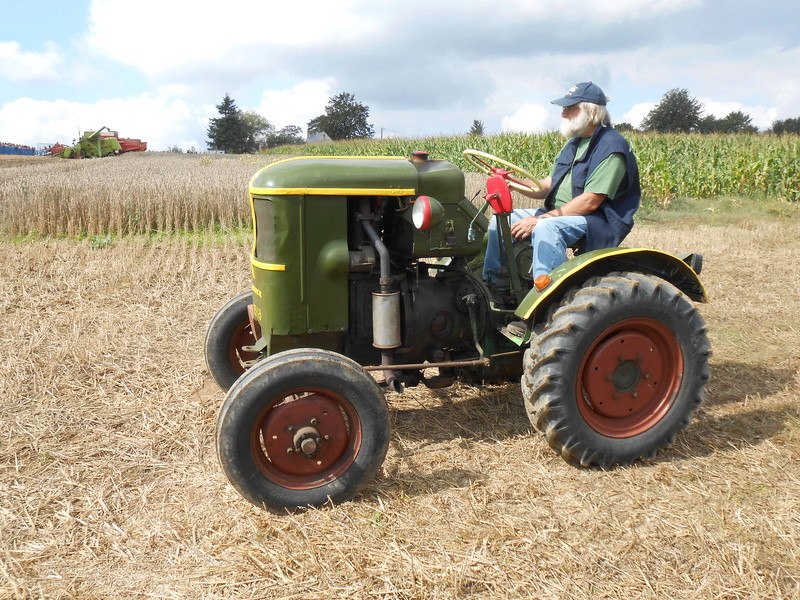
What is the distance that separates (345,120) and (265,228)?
6829 cm

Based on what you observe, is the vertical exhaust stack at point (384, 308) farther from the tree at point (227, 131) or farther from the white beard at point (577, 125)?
the tree at point (227, 131)

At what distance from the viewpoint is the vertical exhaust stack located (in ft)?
10.2

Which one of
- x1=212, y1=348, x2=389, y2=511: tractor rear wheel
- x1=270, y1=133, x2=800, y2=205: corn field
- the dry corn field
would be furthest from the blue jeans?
x1=270, y1=133, x2=800, y2=205: corn field

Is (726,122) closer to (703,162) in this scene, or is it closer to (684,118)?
(684,118)

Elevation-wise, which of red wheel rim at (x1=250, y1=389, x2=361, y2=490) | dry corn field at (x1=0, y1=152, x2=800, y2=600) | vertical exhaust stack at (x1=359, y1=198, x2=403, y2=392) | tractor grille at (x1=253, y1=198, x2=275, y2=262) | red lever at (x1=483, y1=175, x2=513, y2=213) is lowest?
dry corn field at (x1=0, y1=152, x2=800, y2=600)

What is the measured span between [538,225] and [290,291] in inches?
55.6

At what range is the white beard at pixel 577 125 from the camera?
3697 mm

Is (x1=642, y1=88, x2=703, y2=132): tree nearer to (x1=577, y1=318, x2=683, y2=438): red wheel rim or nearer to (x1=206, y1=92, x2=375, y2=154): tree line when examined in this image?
(x1=206, y1=92, x2=375, y2=154): tree line

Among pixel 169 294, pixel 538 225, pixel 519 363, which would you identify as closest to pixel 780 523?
pixel 519 363

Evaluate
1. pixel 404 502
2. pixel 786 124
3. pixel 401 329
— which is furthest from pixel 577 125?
pixel 786 124

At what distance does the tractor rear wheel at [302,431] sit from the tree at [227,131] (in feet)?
230

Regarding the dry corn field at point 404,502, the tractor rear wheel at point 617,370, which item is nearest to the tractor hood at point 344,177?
the tractor rear wheel at point 617,370

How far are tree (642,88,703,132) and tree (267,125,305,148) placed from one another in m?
44.5

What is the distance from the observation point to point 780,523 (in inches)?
107
